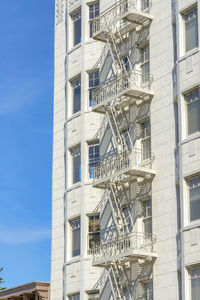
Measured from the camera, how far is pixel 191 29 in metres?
34.9

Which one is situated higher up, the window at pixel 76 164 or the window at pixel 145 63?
the window at pixel 145 63

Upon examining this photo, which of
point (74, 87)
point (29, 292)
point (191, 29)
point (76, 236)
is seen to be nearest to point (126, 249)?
point (76, 236)

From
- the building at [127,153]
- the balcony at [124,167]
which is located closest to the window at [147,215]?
the building at [127,153]

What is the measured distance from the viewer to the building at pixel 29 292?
144 feet

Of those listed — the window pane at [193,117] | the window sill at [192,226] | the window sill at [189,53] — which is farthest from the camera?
the window sill at [189,53]

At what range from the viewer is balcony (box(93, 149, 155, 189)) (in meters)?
35.5

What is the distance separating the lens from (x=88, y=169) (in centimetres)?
4119

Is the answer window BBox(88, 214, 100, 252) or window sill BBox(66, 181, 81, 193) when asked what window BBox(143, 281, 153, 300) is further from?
window sill BBox(66, 181, 81, 193)

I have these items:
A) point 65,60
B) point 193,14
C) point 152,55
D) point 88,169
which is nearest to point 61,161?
point 88,169

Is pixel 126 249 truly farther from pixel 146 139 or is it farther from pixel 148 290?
pixel 146 139

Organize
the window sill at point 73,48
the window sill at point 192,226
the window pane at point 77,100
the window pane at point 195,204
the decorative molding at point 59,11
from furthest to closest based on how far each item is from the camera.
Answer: the decorative molding at point 59,11 → the window sill at point 73,48 → the window pane at point 77,100 → the window pane at point 195,204 → the window sill at point 192,226

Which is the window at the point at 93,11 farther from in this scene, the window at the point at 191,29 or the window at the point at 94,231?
the window at the point at 94,231

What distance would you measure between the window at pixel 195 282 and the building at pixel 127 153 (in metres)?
0.04

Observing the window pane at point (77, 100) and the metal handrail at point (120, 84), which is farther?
the window pane at point (77, 100)
